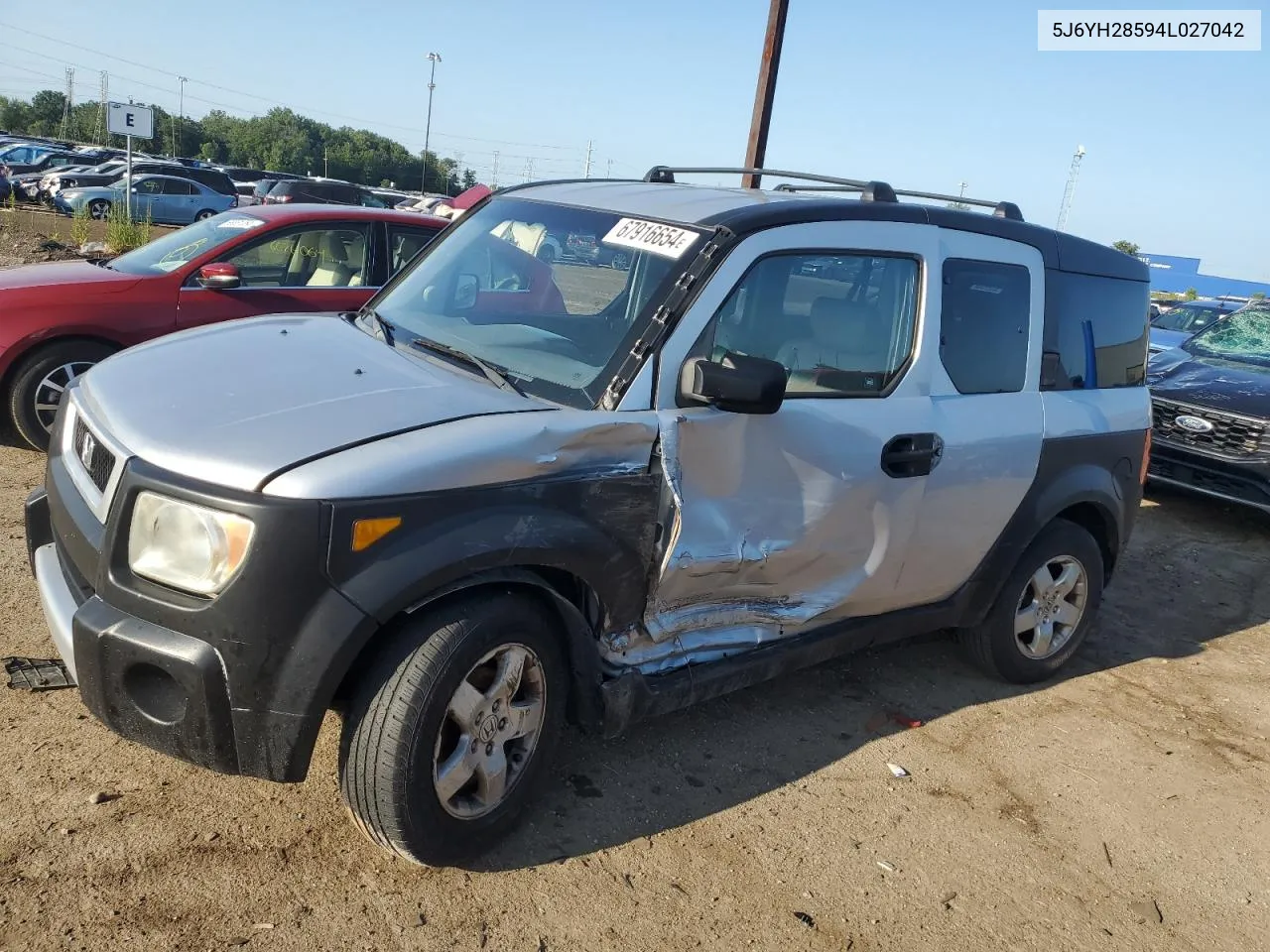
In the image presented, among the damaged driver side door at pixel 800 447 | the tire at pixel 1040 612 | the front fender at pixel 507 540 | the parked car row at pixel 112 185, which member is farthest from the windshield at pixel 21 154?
the front fender at pixel 507 540

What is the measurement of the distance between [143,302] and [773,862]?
537 centimetres

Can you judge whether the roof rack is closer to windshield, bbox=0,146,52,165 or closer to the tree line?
windshield, bbox=0,146,52,165

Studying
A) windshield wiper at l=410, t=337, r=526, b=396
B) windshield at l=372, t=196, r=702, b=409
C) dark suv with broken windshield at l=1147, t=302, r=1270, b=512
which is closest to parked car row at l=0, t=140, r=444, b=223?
dark suv with broken windshield at l=1147, t=302, r=1270, b=512

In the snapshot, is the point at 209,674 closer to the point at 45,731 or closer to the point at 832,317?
the point at 45,731

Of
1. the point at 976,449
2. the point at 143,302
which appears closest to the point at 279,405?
the point at 976,449

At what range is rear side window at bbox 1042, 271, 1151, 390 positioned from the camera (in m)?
4.31

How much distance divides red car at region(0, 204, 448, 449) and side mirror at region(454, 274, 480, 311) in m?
3.24

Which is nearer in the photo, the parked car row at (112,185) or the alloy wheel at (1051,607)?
the alloy wheel at (1051,607)

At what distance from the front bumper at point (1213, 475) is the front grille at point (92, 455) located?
7.08m

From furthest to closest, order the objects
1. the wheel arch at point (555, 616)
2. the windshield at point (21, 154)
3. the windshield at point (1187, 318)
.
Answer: the windshield at point (21, 154) → the windshield at point (1187, 318) → the wheel arch at point (555, 616)

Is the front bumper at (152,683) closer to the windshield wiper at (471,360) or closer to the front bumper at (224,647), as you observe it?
the front bumper at (224,647)

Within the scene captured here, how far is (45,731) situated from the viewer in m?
3.27

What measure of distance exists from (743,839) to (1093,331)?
2.77m

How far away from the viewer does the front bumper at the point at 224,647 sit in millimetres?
2393
